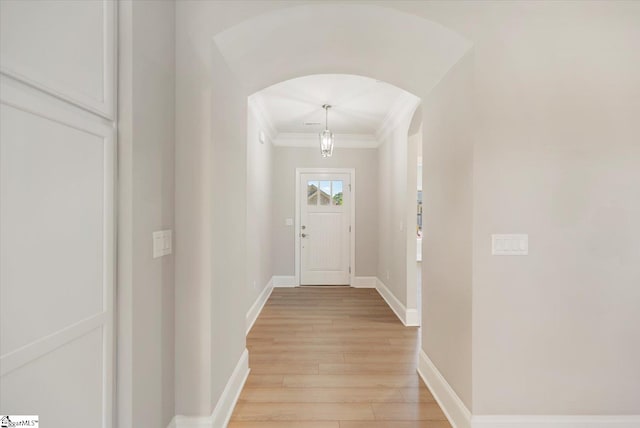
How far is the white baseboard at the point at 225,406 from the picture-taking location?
1.75 metres

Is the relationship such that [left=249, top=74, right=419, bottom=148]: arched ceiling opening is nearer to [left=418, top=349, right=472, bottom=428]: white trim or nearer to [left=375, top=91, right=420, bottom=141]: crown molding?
[left=375, top=91, right=420, bottom=141]: crown molding

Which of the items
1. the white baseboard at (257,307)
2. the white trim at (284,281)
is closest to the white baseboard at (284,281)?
the white trim at (284,281)

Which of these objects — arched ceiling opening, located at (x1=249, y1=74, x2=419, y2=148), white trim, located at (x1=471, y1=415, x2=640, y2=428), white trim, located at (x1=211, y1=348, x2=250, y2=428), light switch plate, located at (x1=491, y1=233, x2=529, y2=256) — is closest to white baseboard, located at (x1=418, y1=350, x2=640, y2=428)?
white trim, located at (x1=471, y1=415, x2=640, y2=428)

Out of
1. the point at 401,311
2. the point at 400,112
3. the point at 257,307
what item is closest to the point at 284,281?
the point at 257,307

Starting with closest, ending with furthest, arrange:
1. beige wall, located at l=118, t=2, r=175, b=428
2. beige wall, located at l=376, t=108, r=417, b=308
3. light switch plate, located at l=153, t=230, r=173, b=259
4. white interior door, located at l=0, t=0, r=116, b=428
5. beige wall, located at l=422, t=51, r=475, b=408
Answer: white interior door, located at l=0, t=0, r=116, b=428 < beige wall, located at l=118, t=2, r=175, b=428 < light switch plate, located at l=153, t=230, r=173, b=259 < beige wall, located at l=422, t=51, r=475, b=408 < beige wall, located at l=376, t=108, r=417, b=308

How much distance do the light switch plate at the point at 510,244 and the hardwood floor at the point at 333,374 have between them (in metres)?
1.13

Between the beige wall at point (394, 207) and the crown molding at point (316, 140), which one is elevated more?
the crown molding at point (316, 140)

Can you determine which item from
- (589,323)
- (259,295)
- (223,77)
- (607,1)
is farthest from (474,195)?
(259,295)

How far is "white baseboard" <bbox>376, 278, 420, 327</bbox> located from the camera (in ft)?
12.3

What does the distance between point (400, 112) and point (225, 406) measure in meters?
3.58

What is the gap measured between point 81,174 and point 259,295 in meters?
3.41

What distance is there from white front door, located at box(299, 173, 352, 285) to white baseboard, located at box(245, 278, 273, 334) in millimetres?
901

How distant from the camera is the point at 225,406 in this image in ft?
6.49

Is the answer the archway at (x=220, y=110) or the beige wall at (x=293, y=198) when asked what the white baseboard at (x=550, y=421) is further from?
the beige wall at (x=293, y=198)
